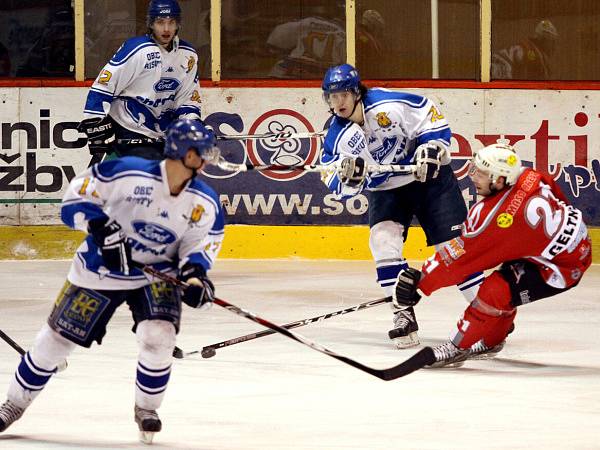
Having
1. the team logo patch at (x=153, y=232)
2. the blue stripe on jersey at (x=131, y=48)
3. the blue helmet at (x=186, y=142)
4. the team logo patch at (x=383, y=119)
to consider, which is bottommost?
the team logo patch at (x=153, y=232)

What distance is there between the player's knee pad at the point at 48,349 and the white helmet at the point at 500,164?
1.63m

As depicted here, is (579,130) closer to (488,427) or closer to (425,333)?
(425,333)

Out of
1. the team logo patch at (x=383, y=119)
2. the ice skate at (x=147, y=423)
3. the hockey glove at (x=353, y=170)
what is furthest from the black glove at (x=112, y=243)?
the team logo patch at (x=383, y=119)

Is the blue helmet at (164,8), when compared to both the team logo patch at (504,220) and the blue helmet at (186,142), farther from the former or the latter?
the blue helmet at (186,142)

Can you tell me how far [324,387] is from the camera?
4.70 m

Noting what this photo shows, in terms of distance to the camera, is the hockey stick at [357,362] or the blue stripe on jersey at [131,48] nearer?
the hockey stick at [357,362]

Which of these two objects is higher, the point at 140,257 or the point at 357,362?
the point at 140,257

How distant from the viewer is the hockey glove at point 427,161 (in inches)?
215

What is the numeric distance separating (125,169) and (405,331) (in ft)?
6.46

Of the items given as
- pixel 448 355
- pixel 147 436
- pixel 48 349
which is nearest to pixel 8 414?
pixel 48 349

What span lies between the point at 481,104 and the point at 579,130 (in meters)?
0.55

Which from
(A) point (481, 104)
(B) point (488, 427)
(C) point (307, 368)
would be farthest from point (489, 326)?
(A) point (481, 104)

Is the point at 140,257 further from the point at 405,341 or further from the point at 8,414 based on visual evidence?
the point at 405,341

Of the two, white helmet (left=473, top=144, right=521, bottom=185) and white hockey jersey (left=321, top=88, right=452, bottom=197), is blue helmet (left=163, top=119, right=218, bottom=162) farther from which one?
white hockey jersey (left=321, top=88, right=452, bottom=197)
